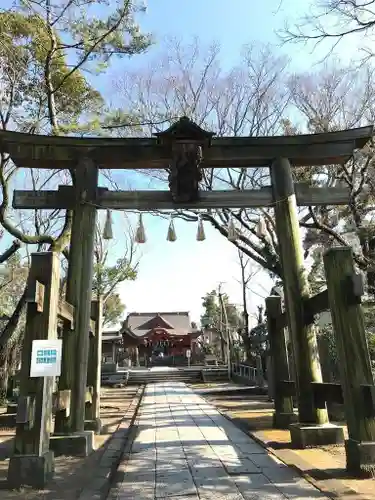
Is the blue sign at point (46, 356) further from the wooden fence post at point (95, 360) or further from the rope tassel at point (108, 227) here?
the wooden fence post at point (95, 360)

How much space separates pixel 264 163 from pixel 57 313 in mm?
4292

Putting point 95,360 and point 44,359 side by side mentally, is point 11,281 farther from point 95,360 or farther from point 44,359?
point 44,359

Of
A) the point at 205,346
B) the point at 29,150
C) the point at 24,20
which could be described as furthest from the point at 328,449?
the point at 205,346

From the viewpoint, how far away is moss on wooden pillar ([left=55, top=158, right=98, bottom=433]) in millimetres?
6316

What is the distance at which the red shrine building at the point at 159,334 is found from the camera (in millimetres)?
39562

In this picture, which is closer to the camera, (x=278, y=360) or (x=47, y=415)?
(x=47, y=415)

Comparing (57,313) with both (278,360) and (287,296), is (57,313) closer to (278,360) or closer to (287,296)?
(287,296)

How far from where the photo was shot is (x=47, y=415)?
198 inches

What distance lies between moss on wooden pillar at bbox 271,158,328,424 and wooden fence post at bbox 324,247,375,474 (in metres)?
1.26

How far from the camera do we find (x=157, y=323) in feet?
137

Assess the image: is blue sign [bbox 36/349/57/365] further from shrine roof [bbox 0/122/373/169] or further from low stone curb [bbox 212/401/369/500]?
shrine roof [bbox 0/122/373/169]

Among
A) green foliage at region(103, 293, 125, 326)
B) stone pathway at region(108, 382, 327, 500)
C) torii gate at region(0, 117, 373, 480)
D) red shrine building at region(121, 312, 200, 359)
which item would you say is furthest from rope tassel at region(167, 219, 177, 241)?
green foliage at region(103, 293, 125, 326)

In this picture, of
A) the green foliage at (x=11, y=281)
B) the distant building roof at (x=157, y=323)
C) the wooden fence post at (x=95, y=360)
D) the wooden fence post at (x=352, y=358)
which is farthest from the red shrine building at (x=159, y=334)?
the wooden fence post at (x=352, y=358)

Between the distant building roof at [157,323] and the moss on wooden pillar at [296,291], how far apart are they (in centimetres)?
3384
